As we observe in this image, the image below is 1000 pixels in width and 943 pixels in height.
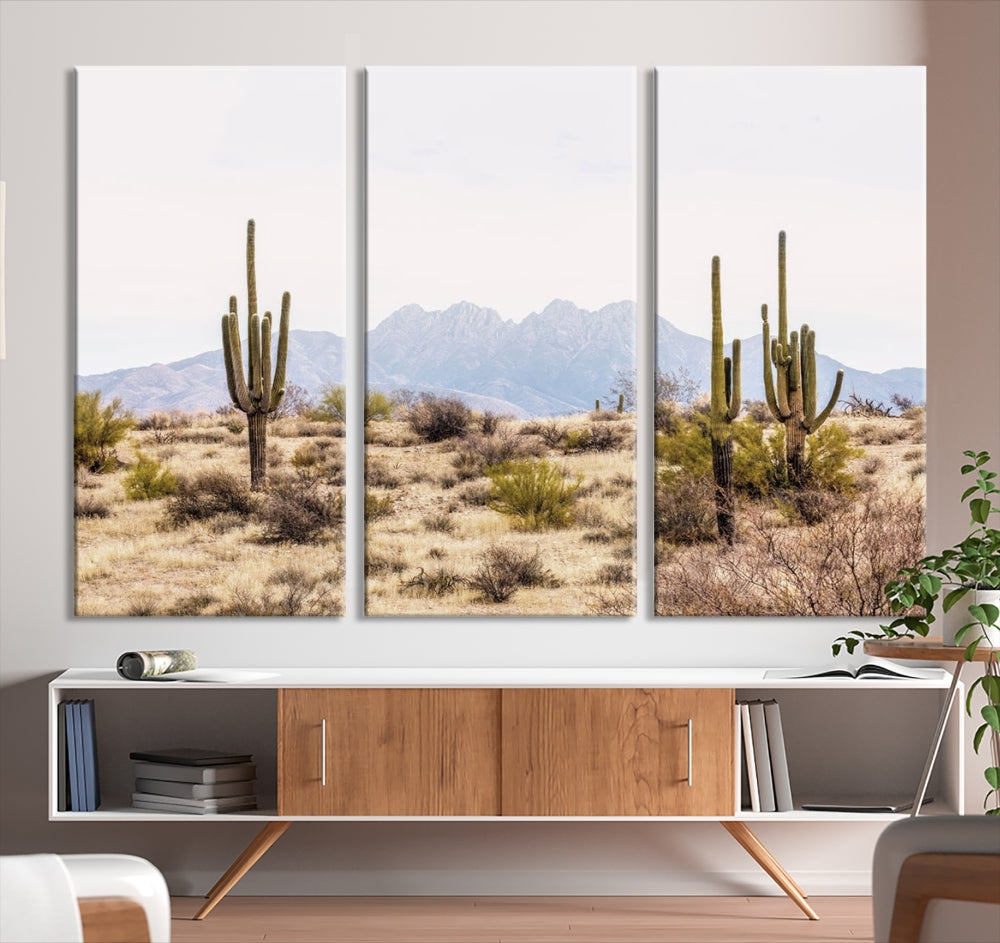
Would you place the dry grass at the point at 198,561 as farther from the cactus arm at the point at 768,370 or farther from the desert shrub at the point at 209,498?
the cactus arm at the point at 768,370

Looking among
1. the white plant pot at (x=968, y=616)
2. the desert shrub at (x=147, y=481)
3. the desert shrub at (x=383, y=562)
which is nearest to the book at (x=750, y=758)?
the white plant pot at (x=968, y=616)

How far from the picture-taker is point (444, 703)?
3.45 m

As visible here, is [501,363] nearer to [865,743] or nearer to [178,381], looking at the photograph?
[178,381]

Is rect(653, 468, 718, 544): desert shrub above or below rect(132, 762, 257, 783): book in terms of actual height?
above

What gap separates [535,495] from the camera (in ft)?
12.6

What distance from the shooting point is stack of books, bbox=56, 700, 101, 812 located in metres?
3.51

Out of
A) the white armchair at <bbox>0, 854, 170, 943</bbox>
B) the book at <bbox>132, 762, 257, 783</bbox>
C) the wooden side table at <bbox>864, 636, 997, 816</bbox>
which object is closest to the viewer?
the white armchair at <bbox>0, 854, 170, 943</bbox>

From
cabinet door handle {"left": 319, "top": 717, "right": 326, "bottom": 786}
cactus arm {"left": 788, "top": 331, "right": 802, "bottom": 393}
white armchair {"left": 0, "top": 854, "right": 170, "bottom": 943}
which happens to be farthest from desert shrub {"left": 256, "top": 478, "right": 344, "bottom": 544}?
white armchair {"left": 0, "top": 854, "right": 170, "bottom": 943}

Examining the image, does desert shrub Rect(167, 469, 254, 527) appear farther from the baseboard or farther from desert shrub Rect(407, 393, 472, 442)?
the baseboard

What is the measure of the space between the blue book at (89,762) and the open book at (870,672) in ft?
6.56

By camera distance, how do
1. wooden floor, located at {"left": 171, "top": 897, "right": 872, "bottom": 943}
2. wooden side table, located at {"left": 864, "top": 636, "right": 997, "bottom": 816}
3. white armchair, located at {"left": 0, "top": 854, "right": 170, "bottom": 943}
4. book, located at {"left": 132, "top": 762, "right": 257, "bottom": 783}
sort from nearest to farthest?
white armchair, located at {"left": 0, "top": 854, "right": 170, "bottom": 943}, wooden side table, located at {"left": 864, "top": 636, "right": 997, "bottom": 816}, wooden floor, located at {"left": 171, "top": 897, "right": 872, "bottom": 943}, book, located at {"left": 132, "top": 762, "right": 257, "bottom": 783}

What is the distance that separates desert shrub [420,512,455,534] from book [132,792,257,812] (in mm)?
977

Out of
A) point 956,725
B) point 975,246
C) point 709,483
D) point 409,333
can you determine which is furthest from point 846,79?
point 956,725

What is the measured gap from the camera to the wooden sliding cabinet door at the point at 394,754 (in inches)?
135
